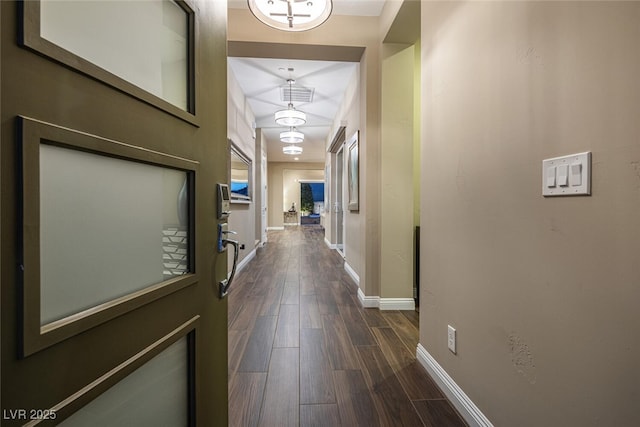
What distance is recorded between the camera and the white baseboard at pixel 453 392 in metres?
1.35

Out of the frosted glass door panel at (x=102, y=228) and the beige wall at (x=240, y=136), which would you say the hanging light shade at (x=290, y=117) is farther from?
the frosted glass door panel at (x=102, y=228)

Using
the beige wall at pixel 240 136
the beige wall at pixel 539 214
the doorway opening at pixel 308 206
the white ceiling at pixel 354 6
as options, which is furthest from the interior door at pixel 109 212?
the doorway opening at pixel 308 206

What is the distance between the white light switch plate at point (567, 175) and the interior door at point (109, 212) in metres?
1.07

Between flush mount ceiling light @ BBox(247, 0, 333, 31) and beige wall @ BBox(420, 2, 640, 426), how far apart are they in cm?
109

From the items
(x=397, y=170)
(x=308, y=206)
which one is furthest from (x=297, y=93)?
(x=308, y=206)

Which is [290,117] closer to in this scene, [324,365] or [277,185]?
[324,365]

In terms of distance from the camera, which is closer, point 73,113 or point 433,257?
point 73,113

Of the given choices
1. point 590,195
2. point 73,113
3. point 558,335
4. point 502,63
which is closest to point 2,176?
point 73,113

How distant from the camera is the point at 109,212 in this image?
2.11 feet

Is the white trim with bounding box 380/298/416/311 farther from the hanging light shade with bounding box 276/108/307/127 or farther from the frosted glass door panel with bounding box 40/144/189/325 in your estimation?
the hanging light shade with bounding box 276/108/307/127

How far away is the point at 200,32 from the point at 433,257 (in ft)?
5.22

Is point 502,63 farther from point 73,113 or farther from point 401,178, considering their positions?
point 401,178

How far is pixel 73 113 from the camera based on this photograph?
527 mm

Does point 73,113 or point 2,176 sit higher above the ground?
point 73,113
